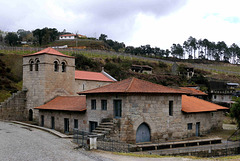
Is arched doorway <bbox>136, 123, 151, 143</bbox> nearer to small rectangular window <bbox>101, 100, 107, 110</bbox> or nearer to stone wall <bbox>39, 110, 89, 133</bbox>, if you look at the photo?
small rectangular window <bbox>101, 100, 107, 110</bbox>

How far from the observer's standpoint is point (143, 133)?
1980 centimetres

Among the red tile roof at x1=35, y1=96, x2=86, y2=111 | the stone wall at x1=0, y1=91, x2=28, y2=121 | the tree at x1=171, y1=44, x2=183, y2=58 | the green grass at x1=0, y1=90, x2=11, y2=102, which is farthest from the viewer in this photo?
the tree at x1=171, y1=44, x2=183, y2=58

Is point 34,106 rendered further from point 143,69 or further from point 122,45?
point 122,45

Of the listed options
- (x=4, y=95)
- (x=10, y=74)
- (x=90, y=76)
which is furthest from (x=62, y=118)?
(x=10, y=74)

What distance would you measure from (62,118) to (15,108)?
33.4 feet

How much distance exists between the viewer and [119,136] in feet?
61.3

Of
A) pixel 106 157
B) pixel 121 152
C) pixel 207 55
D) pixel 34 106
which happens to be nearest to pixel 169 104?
pixel 121 152

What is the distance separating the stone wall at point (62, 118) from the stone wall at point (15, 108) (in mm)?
4928

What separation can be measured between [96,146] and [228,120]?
28.6 metres

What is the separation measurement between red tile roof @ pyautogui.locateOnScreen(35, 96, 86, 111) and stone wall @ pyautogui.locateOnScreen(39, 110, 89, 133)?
0.53m

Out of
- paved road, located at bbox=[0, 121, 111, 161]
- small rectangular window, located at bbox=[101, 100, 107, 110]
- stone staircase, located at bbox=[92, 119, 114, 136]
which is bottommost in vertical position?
paved road, located at bbox=[0, 121, 111, 161]

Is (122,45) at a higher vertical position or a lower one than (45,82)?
higher

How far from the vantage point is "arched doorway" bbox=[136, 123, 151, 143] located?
19531 mm

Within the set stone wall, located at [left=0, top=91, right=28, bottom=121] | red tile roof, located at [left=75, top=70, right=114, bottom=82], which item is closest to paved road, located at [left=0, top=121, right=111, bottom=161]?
stone wall, located at [left=0, top=91, right=28, bottom=121]
